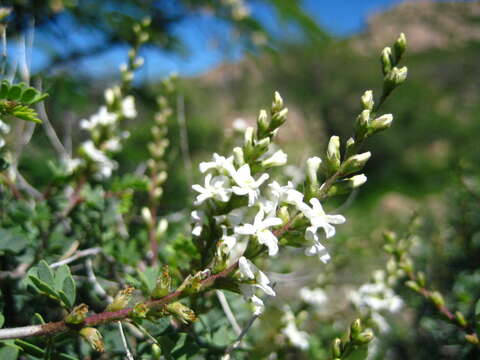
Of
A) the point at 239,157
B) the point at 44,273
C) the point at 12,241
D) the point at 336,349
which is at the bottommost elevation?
the point at 336,349

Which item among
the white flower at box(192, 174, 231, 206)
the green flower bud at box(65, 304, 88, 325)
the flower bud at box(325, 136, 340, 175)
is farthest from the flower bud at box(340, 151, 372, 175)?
the green flower bud at box(65, 304, 88, 325)

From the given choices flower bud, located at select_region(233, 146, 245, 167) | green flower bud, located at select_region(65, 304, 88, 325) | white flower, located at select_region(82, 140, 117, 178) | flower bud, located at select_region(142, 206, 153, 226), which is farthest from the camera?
white flower, located at select_region(82, 140, 117, 178)

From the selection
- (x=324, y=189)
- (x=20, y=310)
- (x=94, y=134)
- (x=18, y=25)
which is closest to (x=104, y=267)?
(x=20, y=310)

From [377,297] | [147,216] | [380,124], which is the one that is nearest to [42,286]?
[147,216]

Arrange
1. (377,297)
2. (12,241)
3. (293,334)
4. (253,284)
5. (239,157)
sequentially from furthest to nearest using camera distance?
1. (377,297)
2. (293,334)
3. (12,241)
4. (239,157)
5. (253,284)

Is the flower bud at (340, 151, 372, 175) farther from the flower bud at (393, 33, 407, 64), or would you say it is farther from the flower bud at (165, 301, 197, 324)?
the flower bud at (165, 301, 197, 324)

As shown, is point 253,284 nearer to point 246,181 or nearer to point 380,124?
point 246,181

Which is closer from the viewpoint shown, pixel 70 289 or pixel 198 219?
pixel 70 289

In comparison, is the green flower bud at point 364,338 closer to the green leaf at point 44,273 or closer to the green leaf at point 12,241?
the green leaf at point 44,273
